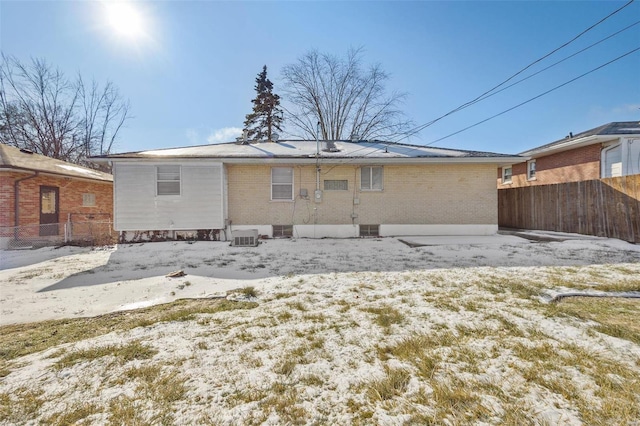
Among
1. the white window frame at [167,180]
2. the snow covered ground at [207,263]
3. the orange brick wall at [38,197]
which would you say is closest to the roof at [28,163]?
the orange brick wall at [38,197]

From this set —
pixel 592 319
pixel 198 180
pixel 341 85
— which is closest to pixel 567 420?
pixel 592 319

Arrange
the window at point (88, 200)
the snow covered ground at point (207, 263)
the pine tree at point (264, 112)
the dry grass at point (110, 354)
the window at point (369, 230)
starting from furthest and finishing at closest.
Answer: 1. the pine tree at point (264, 112)
2. the window at point (88, 200)
3. the window at point (369, 230)
4. the snow covered ground at point (207, 263)
5. the dry grass at point (110, 354)

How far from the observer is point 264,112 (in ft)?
86.2

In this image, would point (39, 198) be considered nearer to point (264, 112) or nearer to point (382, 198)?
point (382, 198)

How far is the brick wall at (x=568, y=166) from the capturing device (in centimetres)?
1212

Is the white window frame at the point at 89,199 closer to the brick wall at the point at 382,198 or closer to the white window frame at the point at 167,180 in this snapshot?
the white window frame at the point at 167,180

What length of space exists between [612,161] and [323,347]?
16635 mm

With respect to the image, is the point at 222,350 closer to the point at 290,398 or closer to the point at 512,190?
the point at 290,398

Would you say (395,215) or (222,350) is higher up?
(395,215)

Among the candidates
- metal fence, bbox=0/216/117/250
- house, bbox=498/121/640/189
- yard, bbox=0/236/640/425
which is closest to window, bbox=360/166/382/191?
yard, bbox=0/236/640/425

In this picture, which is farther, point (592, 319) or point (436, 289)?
point (436, 289)

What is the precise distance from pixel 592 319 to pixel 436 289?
1.71 m

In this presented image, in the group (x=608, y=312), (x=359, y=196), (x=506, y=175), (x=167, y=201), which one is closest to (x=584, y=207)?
(x=359, y=196)

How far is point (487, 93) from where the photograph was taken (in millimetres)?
10312
